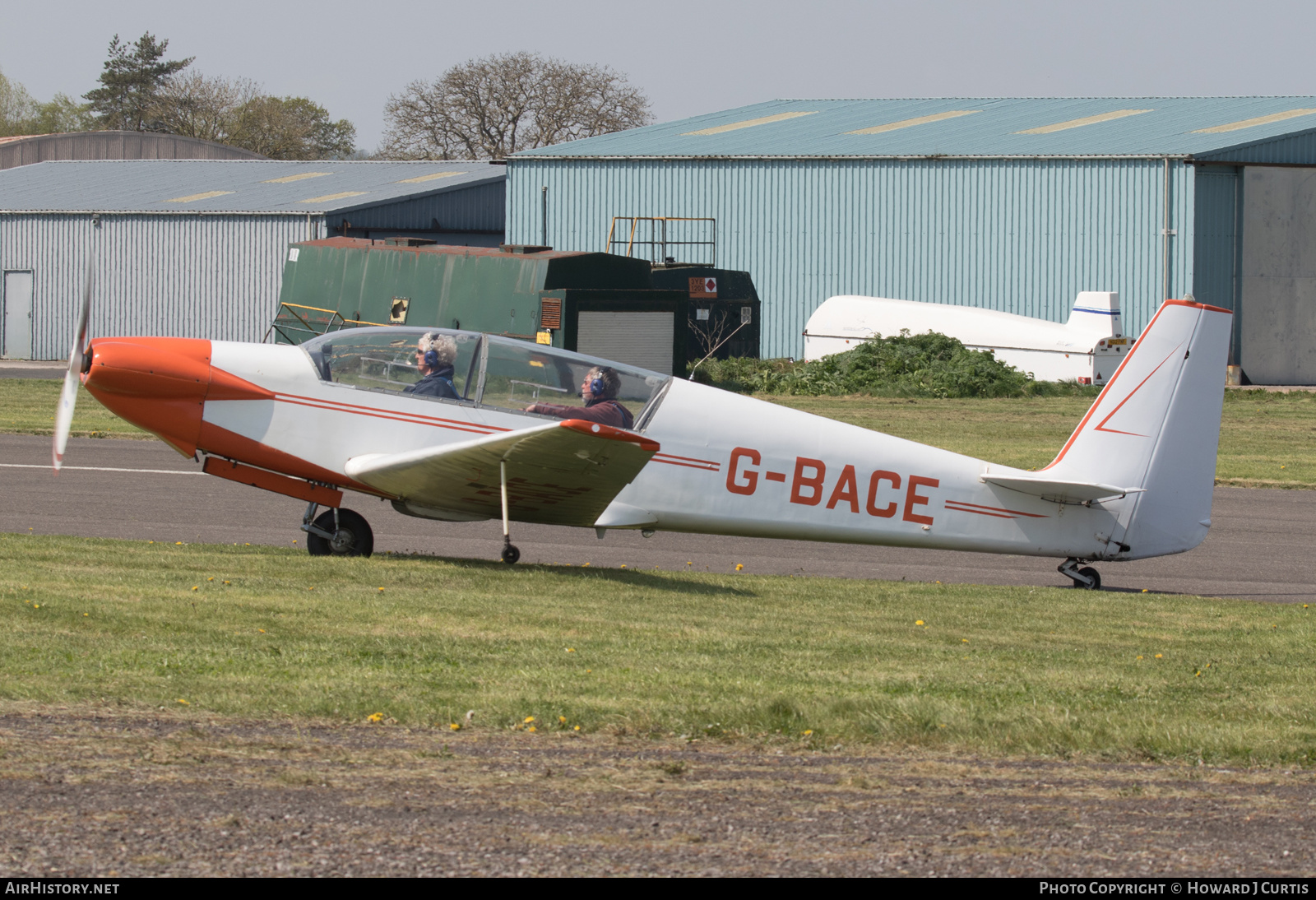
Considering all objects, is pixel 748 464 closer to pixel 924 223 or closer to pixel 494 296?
pixel 494 296

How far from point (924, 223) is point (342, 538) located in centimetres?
2828

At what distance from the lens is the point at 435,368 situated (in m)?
10.5

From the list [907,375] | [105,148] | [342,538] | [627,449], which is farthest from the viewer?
[105,148]

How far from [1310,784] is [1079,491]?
5.77m

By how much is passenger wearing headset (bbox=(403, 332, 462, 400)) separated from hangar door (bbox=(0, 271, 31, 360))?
38.3 metres

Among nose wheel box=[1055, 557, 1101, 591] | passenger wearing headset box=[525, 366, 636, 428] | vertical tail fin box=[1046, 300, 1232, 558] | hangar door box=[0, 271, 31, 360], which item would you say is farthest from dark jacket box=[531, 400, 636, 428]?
hangar door box=[0, 271, 31, 360]

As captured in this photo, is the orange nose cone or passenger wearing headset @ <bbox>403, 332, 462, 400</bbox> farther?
passenger wearing headset @ <bbox>403, 332, 462, 400</bbox>

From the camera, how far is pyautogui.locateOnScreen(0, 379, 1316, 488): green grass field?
20.5 metres

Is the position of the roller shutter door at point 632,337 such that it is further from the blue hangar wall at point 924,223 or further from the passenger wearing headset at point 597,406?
the passenger wearing headset at point 597,406

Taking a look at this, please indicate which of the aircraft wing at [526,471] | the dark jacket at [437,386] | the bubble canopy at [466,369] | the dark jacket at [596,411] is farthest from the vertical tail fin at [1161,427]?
the dark jacket at [437,386]

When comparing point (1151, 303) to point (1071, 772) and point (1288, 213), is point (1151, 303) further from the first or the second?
point (1071, 772)

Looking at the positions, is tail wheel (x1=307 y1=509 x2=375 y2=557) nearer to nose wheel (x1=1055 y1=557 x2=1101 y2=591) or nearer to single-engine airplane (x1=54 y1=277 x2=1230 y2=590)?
single-engine airplane (x1=54 y1=277 x2=1230 y2=590)

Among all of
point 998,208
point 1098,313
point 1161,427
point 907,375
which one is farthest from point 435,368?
point 998,208

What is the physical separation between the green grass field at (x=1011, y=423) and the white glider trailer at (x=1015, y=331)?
2.19 m
